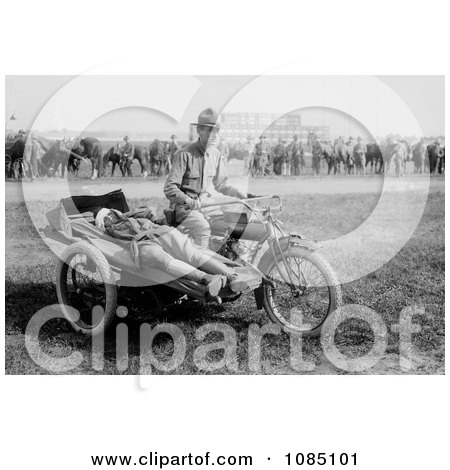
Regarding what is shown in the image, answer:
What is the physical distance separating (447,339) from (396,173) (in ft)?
41.2

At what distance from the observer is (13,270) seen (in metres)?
6.25

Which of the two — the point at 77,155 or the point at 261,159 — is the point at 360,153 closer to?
the point at 261,159

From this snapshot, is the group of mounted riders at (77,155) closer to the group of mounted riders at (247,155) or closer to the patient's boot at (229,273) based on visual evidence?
the group of mounted riders at (247,155)

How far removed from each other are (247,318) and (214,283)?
0.76 metres

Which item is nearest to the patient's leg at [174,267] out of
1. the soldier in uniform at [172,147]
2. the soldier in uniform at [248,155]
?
the soldier in uniform at [248,155]

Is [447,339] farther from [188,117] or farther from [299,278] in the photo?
[188,117]

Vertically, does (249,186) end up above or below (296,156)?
below

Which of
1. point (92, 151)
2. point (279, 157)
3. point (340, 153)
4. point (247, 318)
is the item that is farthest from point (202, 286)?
point (340, 153)

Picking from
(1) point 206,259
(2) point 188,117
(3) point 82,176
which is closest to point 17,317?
(1) point 206,259

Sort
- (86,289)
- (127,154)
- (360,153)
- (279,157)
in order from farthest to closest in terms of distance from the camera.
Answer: (360,153) < (279,157) < (127,154) < (86,289)

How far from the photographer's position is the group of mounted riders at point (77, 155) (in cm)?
1188

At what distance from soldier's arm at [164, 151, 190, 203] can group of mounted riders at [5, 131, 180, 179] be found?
636 cm

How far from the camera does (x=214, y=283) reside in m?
4.34

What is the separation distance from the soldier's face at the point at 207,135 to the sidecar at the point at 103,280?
2.98 feet
